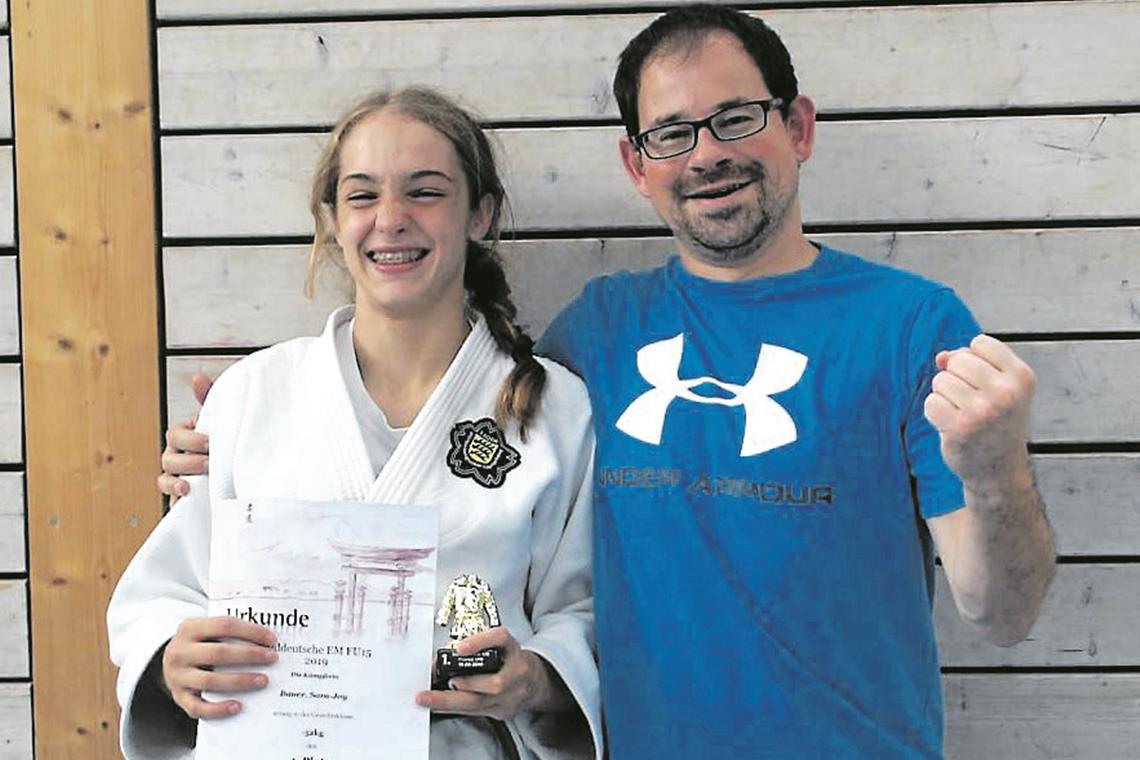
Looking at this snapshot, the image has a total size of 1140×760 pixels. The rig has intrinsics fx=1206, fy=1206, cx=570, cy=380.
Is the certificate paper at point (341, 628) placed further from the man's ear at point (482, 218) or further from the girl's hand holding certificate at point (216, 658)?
the man's ear at point (482, 218)

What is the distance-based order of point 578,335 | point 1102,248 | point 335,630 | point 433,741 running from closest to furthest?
1. point 335,630
2. point 433,741
3. point 578,335
4. point 1102,248

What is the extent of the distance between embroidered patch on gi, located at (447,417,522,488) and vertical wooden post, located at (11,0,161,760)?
820 millimetres

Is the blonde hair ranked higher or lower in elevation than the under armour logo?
higher

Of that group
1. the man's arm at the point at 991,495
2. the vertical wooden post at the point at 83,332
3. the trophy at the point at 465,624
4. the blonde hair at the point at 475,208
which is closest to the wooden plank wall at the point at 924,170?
the vertical wooden post at the point at 83,332

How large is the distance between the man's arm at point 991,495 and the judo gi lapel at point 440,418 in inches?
27.4

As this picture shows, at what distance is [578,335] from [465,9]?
0.72m

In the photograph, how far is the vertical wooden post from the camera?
7.60ft

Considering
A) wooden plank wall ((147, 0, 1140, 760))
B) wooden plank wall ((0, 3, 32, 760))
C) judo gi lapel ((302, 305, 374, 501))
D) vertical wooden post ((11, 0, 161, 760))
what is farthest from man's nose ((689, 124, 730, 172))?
wooden plank wall ((0, 3, 32, 760))

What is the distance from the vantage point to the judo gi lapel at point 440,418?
1.75m

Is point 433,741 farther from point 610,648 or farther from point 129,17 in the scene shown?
point 129,17

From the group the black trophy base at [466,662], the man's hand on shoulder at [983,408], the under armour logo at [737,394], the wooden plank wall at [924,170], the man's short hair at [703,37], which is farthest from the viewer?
the wooden plank wall at [924,170]

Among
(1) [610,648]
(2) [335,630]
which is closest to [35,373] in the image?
(2) [335,630]

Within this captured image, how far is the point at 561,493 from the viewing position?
1.85 meters

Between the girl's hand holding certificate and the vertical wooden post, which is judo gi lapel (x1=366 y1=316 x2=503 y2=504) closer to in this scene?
the girl's hand holding certificate
